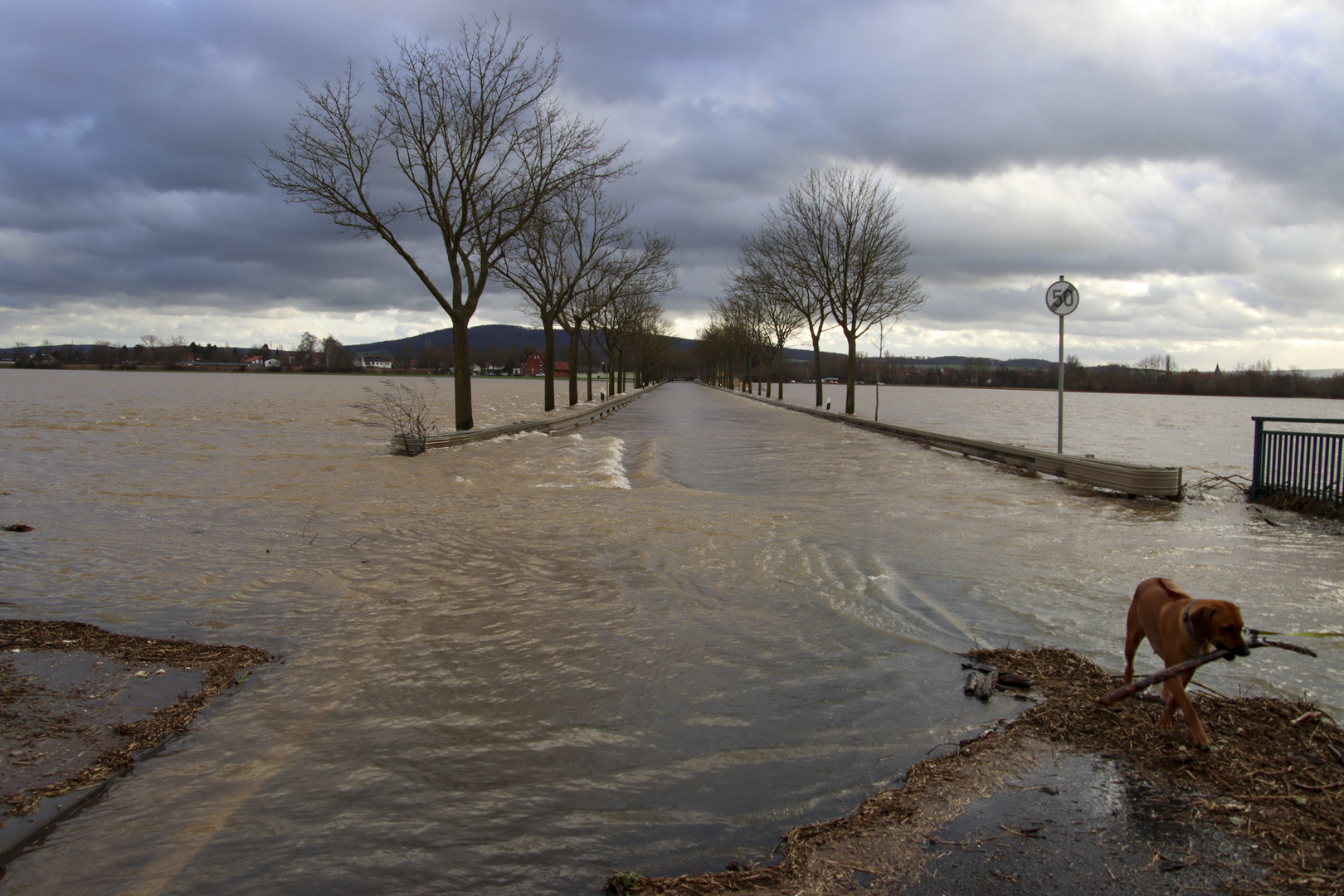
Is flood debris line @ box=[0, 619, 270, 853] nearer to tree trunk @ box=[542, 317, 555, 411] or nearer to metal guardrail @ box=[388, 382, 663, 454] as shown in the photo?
metal guardrail @ box=[388, 382, 663, 454]

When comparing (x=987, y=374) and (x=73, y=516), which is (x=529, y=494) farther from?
(x=987, y=374)

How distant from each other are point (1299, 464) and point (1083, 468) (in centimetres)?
311

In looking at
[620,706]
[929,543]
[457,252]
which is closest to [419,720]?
[620,706]

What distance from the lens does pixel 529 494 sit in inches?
490

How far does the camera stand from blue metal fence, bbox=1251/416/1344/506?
430 inches

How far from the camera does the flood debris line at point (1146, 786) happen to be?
8.66 feet

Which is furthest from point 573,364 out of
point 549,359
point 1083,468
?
point 1083,468

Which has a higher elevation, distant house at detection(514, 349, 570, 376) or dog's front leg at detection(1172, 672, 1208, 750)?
distant house at detection(514, 349, 570, 376)

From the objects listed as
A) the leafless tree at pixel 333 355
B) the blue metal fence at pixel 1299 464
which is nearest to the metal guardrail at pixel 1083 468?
the blue metal fence at pixel 1299 464

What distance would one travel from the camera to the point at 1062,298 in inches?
618

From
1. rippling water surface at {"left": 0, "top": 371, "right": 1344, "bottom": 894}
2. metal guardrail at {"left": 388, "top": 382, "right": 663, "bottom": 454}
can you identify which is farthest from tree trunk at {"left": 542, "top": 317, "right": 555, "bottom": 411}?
rippling water surface at {"left": 0, "top": 371, "right": 1344, "bottom": 894}

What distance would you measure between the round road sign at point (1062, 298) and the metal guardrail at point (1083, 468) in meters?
2.98

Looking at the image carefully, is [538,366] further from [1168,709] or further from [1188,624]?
[1188,624]

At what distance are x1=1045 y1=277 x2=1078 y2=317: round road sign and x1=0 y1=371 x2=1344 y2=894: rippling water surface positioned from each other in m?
3.89
